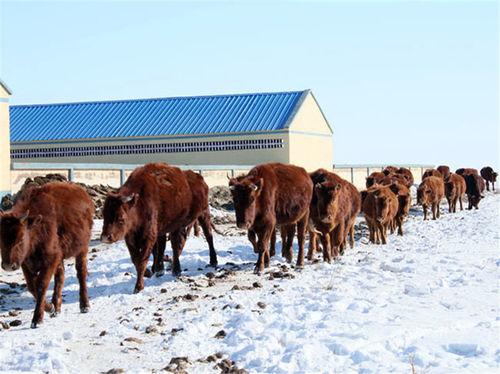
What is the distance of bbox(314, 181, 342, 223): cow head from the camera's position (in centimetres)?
1538

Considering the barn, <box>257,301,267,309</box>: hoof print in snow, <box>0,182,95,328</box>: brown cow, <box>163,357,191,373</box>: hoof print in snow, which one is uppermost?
the barn

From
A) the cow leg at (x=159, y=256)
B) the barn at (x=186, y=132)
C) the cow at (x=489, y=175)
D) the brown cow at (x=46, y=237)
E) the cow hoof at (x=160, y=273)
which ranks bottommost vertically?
the cow at (x=489, y=175)

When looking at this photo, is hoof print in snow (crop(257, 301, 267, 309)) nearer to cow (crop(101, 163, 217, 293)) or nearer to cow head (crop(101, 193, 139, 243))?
cow (crop(101, 163, 217, 293))

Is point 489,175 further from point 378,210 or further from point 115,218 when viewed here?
point 115,218

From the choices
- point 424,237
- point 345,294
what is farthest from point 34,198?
point 424,237

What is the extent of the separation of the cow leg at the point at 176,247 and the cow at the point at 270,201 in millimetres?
1106

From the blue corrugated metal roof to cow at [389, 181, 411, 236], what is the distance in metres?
20.6

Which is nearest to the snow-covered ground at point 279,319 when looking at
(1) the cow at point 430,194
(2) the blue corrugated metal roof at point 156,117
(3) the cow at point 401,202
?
(3) the cow at point 401,202

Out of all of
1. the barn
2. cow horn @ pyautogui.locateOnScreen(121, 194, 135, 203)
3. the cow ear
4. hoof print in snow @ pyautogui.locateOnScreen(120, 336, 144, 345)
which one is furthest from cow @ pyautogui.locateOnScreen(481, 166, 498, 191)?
hoof print in snow @ pyautogui.locateOnScreen(120, 336, 144, 345)

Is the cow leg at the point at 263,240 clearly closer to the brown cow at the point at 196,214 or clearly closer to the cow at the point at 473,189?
the brown cow at the point at 196,214

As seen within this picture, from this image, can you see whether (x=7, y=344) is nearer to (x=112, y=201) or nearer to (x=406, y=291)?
(x=112, y=201)

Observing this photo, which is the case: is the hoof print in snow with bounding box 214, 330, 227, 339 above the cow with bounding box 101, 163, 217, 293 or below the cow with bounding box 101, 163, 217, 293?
below

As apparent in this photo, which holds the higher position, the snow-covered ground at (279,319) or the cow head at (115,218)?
the cow head at (115,218)

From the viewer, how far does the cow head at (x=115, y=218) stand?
12.1 metres
